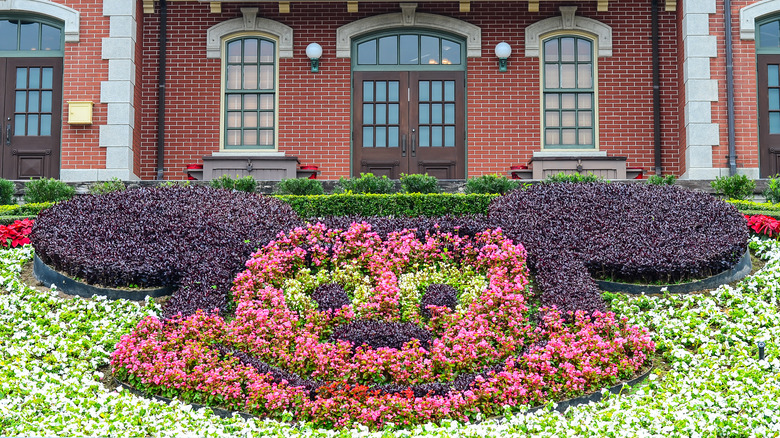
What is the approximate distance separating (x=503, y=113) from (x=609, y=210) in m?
6.03

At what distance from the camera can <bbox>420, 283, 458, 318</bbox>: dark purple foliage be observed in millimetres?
Result: 7559

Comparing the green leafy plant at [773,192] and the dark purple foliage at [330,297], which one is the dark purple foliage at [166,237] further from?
the green leafy plant at [773,192]

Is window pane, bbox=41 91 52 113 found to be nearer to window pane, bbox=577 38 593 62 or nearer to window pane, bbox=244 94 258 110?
window pane, bbox=244 94 258 110

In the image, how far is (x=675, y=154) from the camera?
14922 mm

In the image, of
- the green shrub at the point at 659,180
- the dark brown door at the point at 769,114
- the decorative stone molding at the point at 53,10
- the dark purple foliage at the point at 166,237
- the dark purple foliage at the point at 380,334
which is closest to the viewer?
the dark purple foliage at the point at 380,334

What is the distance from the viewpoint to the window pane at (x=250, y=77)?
49.8 ft

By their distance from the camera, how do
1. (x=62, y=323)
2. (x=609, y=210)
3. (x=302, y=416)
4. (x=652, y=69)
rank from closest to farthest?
(x=302, y=416)
(x=62, y=323)
(x=609, y=210)
(x=652, y=69)

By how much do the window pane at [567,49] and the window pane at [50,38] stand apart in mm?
8619

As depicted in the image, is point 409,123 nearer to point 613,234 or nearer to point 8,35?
point 613,234

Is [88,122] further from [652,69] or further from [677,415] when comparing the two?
[677,415]

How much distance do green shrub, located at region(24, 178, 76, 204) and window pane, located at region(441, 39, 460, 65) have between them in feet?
22.2

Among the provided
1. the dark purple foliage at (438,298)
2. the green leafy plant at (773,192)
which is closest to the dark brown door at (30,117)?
the dark purple foliage at (438,298)

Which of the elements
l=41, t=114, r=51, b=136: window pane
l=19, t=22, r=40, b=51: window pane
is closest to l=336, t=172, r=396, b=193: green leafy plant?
l=41, t=114, r=51, b=136: window pane

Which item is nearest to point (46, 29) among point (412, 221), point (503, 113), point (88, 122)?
point (88, 122)
